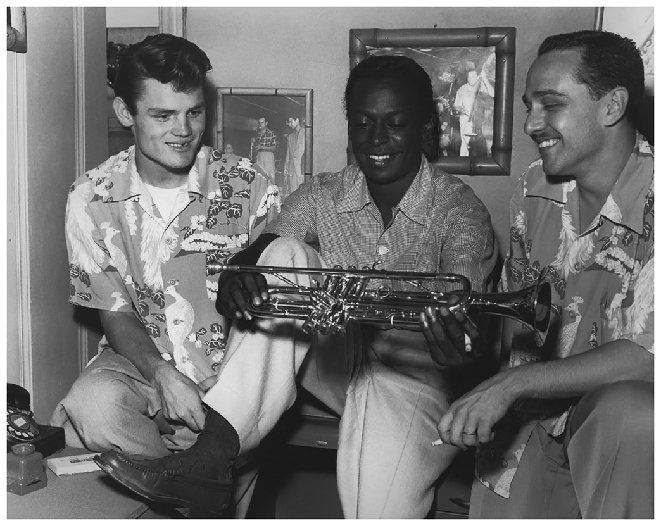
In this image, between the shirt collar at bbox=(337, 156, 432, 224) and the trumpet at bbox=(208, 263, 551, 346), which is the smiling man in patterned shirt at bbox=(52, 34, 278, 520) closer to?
the shirt collar at bbox=(337, 156, 432, 224)

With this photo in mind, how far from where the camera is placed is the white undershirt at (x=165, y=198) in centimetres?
245

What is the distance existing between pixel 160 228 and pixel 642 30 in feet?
5.45

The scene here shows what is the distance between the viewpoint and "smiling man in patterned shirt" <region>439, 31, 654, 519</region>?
178 cm

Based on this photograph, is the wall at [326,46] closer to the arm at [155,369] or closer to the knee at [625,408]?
the arm at [155,369]

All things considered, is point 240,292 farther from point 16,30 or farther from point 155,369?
point 16,30

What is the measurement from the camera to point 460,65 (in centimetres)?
300

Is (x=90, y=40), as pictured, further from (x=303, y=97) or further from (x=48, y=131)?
(x=303, y=97)

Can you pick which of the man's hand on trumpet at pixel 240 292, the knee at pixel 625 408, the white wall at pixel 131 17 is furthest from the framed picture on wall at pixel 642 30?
the white wall at pixel 131 17

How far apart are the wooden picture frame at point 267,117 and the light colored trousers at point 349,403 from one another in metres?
1.19

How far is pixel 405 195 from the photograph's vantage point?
2395 mm

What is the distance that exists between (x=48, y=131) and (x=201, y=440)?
120cm

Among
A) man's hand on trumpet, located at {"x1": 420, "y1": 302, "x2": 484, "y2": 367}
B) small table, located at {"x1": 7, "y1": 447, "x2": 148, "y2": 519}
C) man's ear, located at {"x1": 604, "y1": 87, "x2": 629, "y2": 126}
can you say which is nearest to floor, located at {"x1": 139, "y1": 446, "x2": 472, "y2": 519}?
small table, located at {"x1": 7, "y1": 447, "x2": 148, "y2": 519}

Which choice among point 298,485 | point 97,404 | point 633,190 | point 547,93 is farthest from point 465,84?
point 97,404

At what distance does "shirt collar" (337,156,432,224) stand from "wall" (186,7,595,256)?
0.69 metres
